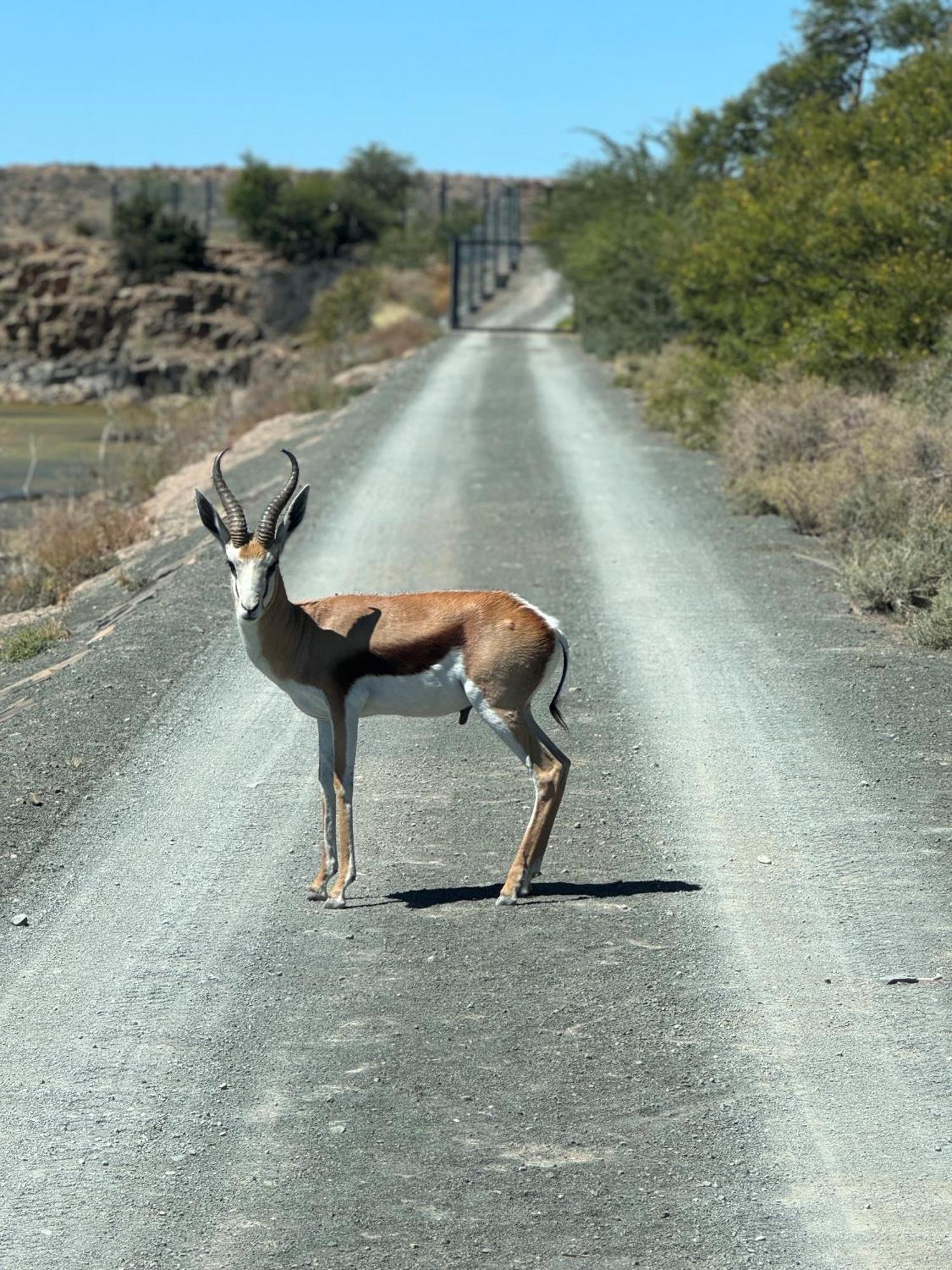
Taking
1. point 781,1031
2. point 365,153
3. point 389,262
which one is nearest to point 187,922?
point 781,1031

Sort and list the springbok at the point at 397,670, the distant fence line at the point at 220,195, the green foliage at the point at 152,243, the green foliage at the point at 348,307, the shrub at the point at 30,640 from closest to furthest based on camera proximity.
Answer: the springbok at the point at 397,670 → the shrub at the point at 30,640 → the green foliage at the point at 348,307 → the green foliage at the point at 152,243 → the distant fence line at the point at 220,195

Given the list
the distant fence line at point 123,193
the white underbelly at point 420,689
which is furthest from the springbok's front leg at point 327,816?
the distant fence line at point 123,193

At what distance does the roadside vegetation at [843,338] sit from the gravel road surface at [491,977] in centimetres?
292

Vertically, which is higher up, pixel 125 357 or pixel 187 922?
pixel 187 922

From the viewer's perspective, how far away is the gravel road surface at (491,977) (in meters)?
5.75

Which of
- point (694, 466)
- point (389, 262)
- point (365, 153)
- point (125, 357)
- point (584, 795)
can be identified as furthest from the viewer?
point (365, 153)

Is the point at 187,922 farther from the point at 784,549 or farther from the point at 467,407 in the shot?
the point at 467,407

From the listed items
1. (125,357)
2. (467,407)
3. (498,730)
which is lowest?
(125,357)

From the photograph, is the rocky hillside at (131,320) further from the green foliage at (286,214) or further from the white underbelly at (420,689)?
the white underbelly at (420,689)

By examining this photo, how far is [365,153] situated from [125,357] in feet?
128

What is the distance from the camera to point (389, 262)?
321ft

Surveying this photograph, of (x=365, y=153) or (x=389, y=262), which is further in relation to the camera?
(x=365, y=153)

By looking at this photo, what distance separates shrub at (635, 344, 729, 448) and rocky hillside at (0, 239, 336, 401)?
5157 cm

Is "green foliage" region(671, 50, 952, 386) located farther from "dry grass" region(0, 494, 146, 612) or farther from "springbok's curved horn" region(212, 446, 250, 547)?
"springbok's curved horn" region(212, 446, 250, 547)
